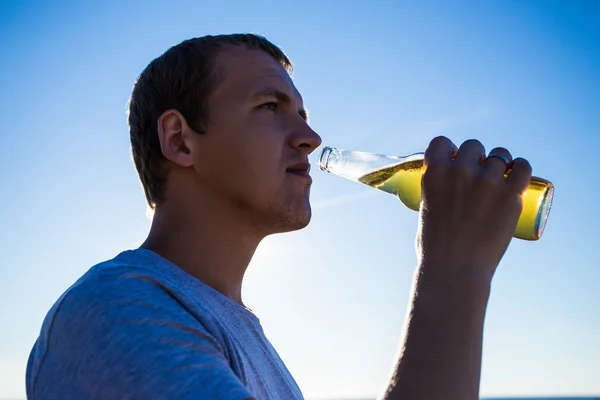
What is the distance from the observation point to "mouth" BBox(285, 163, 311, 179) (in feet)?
7.69

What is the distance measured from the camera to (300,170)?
2.36 metres

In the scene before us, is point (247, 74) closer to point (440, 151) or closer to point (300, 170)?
point (300, 170)

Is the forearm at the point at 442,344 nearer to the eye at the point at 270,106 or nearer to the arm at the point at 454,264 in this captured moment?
the arm at the point at 454,264

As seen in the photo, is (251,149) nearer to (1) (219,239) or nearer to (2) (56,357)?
(1) (219,239)

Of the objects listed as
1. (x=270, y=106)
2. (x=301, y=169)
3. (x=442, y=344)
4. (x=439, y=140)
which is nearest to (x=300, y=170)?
(x=301, y=169)

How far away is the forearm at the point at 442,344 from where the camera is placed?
50.1 inches

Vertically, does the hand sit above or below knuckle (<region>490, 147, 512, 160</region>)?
below

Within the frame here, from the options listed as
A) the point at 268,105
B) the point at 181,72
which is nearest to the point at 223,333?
the point at 268,105

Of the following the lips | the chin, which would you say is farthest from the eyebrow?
the chin

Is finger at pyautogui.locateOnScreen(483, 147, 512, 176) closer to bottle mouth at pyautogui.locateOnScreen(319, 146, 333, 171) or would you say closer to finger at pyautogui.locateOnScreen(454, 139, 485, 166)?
finger at pyautogui.locateOnScreen(454, 139, 485, 166)

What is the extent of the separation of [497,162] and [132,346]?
0.92 meters

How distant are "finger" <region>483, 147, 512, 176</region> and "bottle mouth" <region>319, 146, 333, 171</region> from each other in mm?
1620

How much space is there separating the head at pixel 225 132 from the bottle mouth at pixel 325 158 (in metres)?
0.38

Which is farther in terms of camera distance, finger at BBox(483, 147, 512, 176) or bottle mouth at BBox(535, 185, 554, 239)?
bottle mouth at BBox(535, 185, 554, 239)
